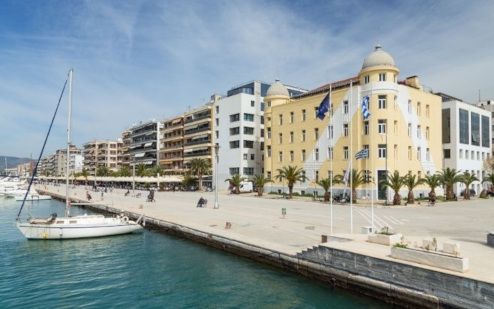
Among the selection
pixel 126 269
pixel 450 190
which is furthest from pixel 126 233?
pixel 450 190

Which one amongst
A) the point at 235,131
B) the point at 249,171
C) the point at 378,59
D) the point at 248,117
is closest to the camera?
the point at 378,59

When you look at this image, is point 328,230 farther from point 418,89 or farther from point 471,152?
point 471,152

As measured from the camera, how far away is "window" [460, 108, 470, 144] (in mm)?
70312

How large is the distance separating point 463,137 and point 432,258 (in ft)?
212

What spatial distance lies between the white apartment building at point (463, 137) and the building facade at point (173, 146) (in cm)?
6392

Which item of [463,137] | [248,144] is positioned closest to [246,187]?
[248,144]

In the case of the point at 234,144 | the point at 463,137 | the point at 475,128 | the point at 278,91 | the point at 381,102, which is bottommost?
the point at 463,137

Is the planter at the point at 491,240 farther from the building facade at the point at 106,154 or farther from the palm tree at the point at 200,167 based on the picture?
the building facade at the point at 106,154

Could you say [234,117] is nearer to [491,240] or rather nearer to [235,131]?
[235,131]

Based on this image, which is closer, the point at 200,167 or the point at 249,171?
the point at 200,167

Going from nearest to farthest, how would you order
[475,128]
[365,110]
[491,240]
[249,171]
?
[491,240], [365,110], [475,128], [249,171]

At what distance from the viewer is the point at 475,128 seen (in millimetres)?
74250

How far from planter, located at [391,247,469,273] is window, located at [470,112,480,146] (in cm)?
6763

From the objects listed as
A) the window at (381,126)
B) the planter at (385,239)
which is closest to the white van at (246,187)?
the window at (381,126)
